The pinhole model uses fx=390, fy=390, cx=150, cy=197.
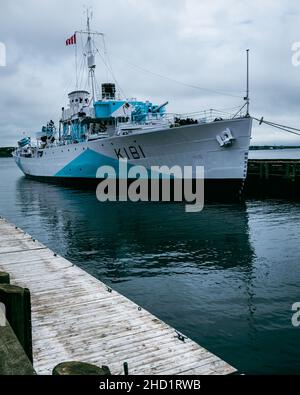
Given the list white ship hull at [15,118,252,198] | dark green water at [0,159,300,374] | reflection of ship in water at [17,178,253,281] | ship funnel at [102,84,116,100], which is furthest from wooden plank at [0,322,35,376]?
ship funnel at [102,84,116,100]

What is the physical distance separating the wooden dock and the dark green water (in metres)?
1.56

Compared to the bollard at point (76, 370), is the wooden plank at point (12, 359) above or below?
above

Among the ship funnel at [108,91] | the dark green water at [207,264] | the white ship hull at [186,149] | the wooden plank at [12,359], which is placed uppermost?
the ship funnel at [108,91]

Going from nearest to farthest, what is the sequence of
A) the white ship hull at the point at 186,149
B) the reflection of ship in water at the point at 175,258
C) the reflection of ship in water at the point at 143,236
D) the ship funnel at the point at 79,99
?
1. the reflection of ship in water at the point at 175,258
2. the reflection of ship in water at the point at 143,236
3. the white ship hull at the point at 186,149
4. the ship funnel at the point at 79,99

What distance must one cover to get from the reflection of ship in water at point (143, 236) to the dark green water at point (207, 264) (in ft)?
0.15

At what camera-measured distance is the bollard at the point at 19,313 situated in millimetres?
6613

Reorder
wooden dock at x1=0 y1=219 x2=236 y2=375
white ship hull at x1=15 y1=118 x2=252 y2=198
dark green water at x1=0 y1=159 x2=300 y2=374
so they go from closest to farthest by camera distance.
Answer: wooden dock at x1=0 y1=219 x2=236 y2=375, dark green water at x1=0 y1=159 x2=300 y2=374, white ship hull at x1=15 y1=118 x2=252 y2=198

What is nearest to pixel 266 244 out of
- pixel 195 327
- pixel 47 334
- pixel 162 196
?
pixel 195 327

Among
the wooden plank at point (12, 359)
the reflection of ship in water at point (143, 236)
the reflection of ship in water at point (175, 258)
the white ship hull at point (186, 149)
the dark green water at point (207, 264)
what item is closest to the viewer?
the wooden plank at point (12, 359)

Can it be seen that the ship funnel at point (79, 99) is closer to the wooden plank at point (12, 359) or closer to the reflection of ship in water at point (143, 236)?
the reflection of ship in water at point (143, 236)

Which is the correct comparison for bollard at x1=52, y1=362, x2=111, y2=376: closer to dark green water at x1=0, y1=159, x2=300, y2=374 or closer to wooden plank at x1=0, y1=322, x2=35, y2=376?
wooden plank at x1=0, y1=322, x2=35, y2=376

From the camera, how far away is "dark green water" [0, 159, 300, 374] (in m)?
9.13

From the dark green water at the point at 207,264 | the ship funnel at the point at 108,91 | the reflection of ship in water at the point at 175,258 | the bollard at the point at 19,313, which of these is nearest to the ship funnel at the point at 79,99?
the ship funnel at the point at 108,91

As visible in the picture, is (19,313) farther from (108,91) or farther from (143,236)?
(108,91)
